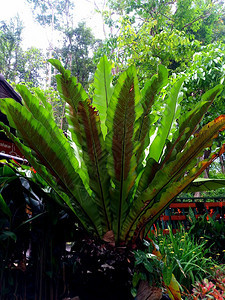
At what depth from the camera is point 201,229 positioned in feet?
11.2

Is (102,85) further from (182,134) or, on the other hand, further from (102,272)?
(102,272)

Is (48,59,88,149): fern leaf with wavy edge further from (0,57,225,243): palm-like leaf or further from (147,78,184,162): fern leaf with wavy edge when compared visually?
(147,78,184,162): fern leaf with wavy edge

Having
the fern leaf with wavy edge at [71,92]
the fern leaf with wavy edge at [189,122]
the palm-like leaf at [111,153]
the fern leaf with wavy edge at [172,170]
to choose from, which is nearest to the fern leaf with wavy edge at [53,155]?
the palm-like leaf at [111,153]

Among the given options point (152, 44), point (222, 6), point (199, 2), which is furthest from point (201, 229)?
point (222, 6)

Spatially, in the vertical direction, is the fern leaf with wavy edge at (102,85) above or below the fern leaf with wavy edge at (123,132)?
above

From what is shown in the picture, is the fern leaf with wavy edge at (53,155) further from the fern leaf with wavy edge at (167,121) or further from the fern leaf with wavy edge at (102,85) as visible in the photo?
the fern leaf with wavy edge at (167,121)

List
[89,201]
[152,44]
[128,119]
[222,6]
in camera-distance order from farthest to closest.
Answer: [222,6]
[152,44]
[89,201]
[128,119]

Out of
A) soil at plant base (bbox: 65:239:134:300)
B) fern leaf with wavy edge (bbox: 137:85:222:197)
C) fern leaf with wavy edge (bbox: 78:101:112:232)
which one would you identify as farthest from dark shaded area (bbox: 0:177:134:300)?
fern leaf with wavy edge (bbox: 137:85:222:197)

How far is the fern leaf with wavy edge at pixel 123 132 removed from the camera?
1.30 metres

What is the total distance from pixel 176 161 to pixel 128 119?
1.18 feet

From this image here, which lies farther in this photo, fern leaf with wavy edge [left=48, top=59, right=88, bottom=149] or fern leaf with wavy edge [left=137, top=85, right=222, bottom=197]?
fern leaf with wavy edge [left=137, top=85, right=222, bottom=197]

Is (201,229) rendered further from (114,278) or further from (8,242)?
(8,242)

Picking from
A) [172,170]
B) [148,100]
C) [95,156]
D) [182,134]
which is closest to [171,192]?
[172,170]

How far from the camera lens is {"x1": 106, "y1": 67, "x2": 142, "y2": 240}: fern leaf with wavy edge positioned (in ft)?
4.27
